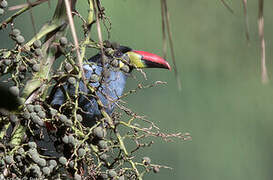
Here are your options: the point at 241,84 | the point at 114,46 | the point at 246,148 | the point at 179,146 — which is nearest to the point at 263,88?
the point at 241,84

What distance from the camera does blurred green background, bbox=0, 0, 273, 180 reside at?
3.28 meters

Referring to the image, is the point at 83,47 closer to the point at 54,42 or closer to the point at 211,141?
the point at 54,42

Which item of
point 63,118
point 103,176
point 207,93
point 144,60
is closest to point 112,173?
point 103,176

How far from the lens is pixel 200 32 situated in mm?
3781

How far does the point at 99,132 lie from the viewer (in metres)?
0.99

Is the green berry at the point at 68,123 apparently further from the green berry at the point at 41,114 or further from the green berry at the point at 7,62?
the green berry at the point at 7,62

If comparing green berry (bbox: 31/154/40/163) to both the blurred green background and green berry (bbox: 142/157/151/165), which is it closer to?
green berry (bbox: 142/157/151/165)

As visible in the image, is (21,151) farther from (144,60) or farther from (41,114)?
(144,60)

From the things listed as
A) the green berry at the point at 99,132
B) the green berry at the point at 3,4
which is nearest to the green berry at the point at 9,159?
the green berry at the point at 99,132

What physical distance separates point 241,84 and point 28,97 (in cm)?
301

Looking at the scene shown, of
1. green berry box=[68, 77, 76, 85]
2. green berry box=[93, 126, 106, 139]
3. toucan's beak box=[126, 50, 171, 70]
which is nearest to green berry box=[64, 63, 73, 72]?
green berry box=[68, 77, 76, 85]

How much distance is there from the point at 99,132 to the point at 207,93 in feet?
8.95

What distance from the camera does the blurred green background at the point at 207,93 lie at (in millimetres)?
3275

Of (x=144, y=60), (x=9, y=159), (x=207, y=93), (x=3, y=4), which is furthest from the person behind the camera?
(x=207, y=93)
